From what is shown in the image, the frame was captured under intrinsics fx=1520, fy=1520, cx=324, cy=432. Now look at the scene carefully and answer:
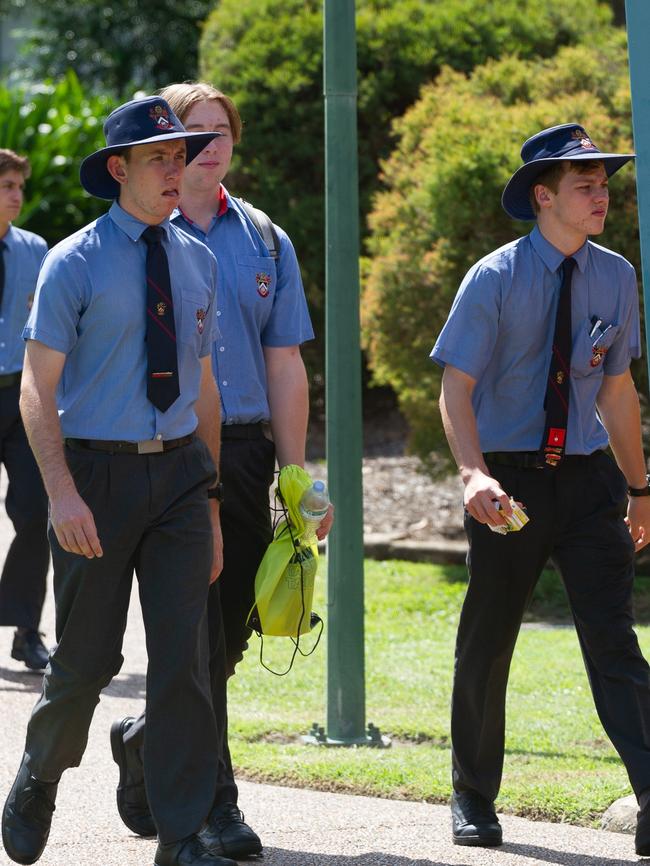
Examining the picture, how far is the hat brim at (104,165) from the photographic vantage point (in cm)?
416

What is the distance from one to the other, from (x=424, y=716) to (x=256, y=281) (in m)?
2.52

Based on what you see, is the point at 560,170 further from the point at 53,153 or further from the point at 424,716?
the point at 53,153

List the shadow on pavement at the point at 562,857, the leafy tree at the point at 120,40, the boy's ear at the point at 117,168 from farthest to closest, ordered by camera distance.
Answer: the leafy tree at the point at 120,40 → the shadow on pavement at the point at 562,857 → the boy's ear at the point at 117,168

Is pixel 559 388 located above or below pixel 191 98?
below

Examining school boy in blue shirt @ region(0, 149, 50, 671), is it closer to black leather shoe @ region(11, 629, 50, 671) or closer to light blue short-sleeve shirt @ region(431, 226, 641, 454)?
black leather shoe @ region(11, 629, 50, 671)

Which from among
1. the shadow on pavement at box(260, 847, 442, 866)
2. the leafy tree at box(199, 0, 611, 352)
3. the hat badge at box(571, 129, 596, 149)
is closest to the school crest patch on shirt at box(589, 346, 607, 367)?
the hat badge at box(571, 129, 596, 149)

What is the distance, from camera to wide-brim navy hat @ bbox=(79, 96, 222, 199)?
411cm

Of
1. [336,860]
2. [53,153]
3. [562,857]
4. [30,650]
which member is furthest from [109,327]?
[53,153]

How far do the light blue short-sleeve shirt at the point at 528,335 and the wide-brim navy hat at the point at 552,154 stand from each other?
0.18 meters

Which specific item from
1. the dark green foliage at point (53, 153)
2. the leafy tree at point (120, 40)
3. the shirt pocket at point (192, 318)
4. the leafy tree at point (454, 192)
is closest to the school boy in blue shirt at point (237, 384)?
the shirt pocket at point (192, 318)

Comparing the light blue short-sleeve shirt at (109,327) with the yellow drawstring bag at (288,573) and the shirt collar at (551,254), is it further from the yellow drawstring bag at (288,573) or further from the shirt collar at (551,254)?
the shirt collar at (551,254)

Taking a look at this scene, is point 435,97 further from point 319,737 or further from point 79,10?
point 79,10

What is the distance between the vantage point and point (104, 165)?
424 centimetres

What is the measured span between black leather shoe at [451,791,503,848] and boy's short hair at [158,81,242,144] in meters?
2.14
